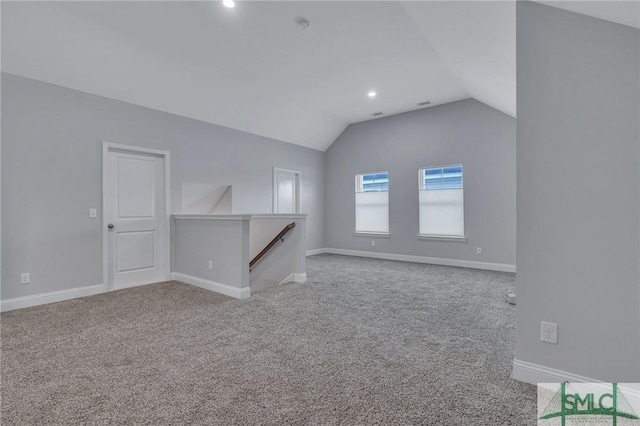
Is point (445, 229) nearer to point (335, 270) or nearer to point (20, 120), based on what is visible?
point (335, 270)

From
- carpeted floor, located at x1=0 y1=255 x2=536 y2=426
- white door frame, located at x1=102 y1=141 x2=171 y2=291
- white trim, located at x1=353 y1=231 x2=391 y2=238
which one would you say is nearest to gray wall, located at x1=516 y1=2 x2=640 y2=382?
carpeted floor, located at x1=0 y1=255 x2=536 y2=426

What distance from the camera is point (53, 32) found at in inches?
126

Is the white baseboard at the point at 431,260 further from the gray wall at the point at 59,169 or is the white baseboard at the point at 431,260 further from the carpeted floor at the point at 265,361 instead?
the gray wall at the point at 59,169

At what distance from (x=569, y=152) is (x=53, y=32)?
15.2 feet

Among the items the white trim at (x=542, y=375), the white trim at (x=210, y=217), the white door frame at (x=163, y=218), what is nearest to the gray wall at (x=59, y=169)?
the white door frame at (x=163, y=218)

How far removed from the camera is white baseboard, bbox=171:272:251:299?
378 centimetres

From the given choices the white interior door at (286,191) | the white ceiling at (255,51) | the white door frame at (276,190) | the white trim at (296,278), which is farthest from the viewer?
the white interior door at (286,191)

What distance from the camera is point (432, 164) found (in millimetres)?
6270

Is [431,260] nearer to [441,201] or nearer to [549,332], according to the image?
[441,201]

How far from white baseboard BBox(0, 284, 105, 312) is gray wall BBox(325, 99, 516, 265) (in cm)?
502

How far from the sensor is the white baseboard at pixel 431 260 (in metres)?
5.54

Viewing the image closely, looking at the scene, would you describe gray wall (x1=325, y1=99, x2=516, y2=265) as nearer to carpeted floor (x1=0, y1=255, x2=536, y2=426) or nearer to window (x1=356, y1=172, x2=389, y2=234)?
window (x1=356, y1=172, x2=389, y2=234)

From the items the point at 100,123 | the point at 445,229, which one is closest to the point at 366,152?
the point at 445,229

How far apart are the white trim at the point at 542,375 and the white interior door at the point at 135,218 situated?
4590 millimetres
